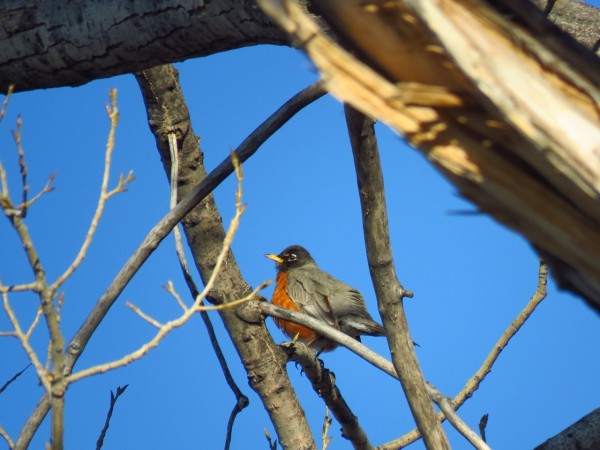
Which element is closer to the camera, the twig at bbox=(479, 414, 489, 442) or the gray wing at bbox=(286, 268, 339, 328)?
the twig at bbox=(479, 414, 489, 442)

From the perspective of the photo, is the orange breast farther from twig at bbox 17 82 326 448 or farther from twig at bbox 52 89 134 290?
twig at bbox 52 89 134 290

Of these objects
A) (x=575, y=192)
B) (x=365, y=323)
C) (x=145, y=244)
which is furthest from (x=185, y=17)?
(x=365, y=323)

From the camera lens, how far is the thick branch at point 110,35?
6.51ft

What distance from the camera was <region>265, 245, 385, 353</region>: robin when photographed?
6629 millimetres

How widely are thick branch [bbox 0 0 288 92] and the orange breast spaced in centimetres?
407

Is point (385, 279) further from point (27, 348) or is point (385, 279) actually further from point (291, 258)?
point (291, 258)

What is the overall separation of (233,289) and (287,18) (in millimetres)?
2753

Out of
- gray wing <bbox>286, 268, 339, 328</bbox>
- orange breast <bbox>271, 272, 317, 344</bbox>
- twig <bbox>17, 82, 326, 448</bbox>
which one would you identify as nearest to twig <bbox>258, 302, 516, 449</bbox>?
twig <bbox>17, 82, 326, 448</bbox>

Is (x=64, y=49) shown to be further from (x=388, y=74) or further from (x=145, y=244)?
(x=388, y=74)

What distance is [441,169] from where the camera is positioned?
1.11 m

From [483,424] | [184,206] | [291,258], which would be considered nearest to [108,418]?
[184,206]

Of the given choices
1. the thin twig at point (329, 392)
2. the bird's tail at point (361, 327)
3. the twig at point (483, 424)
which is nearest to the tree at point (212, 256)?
the thin twig at point (329, 392)

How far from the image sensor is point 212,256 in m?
3.84

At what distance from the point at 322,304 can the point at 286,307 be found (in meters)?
0.42
